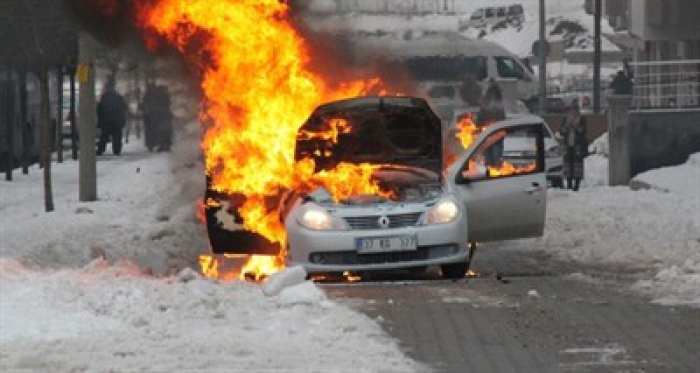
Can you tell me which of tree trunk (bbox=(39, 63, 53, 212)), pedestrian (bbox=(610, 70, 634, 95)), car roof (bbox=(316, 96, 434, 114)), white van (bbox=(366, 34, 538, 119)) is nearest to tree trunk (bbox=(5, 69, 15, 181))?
tree trunk (bbox=(39, 63, 53, 212))

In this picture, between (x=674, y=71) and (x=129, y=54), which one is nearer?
(x=129, y=54)

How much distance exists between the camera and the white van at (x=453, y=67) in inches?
1209

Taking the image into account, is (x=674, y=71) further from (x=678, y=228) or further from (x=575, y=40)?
(x=575, y=40)

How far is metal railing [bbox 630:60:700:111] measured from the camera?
33.4 m

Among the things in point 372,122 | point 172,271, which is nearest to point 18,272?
point 172,271

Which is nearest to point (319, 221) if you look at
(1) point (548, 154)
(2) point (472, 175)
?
(2) point (472, 175)

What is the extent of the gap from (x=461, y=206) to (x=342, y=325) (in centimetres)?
407

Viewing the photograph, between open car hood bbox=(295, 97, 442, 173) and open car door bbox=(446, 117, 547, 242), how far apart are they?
695 mm

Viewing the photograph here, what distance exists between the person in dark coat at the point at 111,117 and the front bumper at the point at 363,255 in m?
30.5

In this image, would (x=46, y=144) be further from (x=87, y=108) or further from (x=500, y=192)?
(x=500, y=192)

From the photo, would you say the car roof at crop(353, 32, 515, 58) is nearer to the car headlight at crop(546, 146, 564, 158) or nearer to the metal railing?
the car headlight at crop(546, 146, 564, 158)

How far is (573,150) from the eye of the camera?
1158 inches

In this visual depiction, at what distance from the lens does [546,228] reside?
21.2 metres

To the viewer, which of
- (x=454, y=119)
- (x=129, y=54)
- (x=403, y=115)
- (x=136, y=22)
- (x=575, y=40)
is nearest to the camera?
(x=403, y=115)
